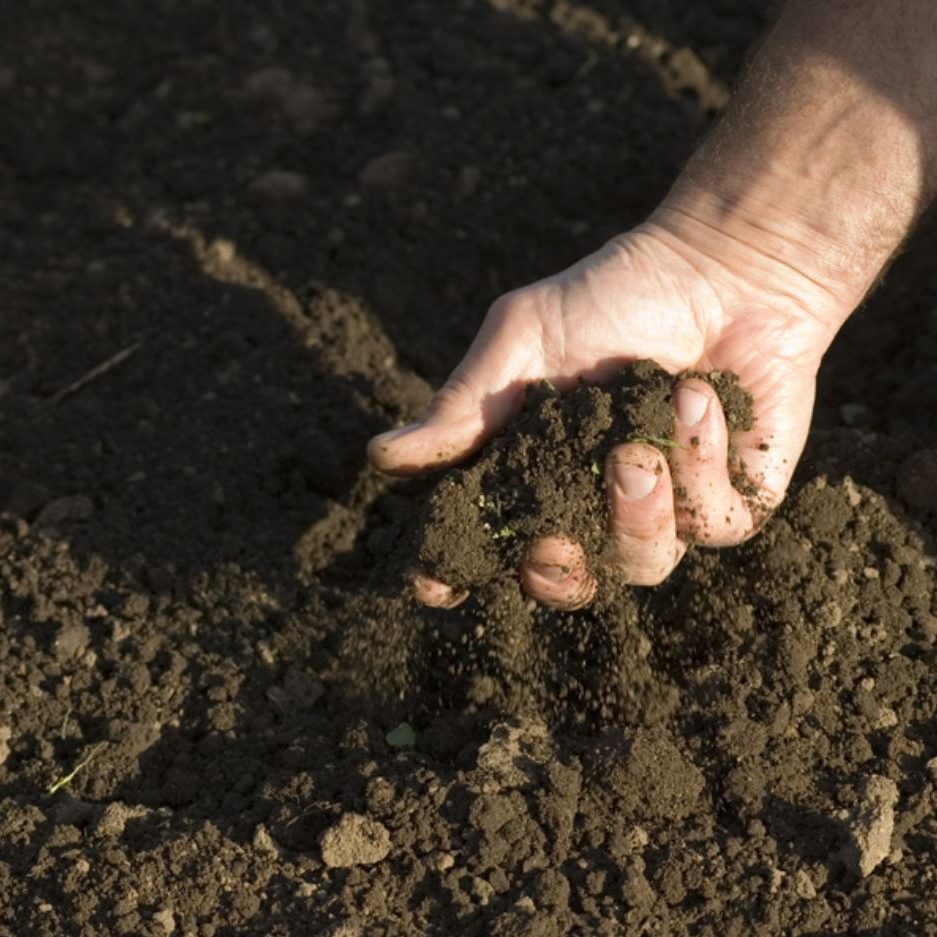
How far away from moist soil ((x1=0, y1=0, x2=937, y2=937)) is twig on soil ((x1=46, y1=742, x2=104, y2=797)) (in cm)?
1

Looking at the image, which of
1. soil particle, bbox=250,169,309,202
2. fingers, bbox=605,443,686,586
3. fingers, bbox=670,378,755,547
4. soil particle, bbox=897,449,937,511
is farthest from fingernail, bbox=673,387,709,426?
soil particle, bbox=250,169,309,202

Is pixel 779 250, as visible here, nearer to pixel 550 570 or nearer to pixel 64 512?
pixel 550 570

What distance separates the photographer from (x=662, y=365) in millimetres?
3449

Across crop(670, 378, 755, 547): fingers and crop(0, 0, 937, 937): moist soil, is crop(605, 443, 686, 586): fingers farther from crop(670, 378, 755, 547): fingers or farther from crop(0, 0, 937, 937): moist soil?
crop(0, 0, 937, 937): moist soil

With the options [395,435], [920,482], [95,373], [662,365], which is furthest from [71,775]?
[920,482]

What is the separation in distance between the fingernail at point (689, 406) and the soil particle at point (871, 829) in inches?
33.2

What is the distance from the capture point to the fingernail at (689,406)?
3.14m

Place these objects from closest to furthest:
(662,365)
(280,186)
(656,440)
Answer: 1. (656,440)
2. (662,365)
3. (280,186)

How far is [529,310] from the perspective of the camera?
3391 mm

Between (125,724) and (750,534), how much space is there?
1481 mm

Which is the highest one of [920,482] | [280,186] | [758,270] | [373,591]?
[758,270]

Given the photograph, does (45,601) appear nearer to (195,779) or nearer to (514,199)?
(195,779)

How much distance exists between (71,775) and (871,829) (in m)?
1.70

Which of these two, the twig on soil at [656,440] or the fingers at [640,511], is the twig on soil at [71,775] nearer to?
the fingers at [640,511]
